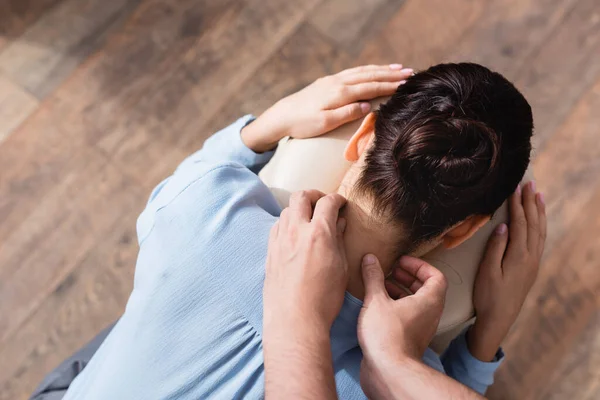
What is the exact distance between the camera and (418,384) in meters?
0.59

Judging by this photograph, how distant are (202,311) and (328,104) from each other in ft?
1.29

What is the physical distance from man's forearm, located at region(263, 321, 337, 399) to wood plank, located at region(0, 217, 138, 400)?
32.3 inches

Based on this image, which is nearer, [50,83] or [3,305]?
[3,305]

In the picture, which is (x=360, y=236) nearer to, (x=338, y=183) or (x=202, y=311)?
(x=338, y=183)

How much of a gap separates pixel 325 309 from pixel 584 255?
38.7 inches

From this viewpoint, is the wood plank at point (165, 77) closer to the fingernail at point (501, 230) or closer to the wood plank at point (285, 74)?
the wood plank at point (285, 74)

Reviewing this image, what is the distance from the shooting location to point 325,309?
2.07ft

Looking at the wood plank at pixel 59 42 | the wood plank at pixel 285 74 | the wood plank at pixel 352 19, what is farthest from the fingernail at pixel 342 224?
the wood plank at pixel 59 42

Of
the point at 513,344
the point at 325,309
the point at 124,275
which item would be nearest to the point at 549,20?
the point at 513,344

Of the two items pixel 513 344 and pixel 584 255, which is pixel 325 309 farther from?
pixel 584 255

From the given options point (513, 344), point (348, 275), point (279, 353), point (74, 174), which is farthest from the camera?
point (74, 174)

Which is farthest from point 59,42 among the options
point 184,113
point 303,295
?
point 303,295

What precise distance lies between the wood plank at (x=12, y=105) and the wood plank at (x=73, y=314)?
431 millimetres

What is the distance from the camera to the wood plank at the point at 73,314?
1.26m
